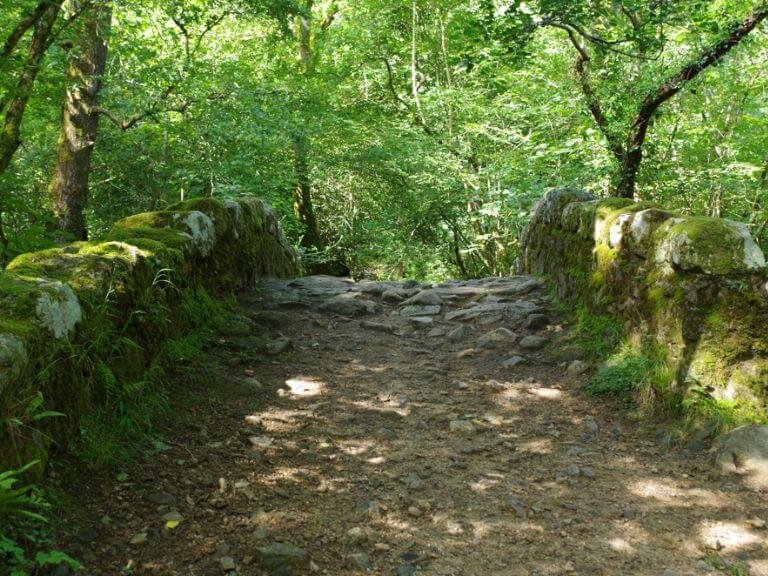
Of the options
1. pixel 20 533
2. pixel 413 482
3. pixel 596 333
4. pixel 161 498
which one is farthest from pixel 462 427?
pixel 20 533

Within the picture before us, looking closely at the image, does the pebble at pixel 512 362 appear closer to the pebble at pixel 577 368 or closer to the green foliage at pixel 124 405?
the pebble at pixel 577 368

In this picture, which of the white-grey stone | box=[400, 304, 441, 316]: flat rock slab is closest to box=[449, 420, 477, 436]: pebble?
the white-grey stone

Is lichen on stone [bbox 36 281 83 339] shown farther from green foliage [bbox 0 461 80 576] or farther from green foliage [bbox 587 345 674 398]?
green foliage [bbox 587 345 674 398]

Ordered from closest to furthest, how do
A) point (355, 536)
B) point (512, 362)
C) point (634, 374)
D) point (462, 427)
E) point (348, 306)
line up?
point (355, 536), point (462, 427), point (634, 374), point (512, 362), point (348, 306)

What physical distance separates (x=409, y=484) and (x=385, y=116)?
1467cm

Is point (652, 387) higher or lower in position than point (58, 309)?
lower

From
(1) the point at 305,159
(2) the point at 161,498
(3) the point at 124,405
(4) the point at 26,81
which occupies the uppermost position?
(4) the point at 26,81

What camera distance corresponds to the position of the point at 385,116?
17.0 meters

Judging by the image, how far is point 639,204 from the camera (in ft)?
20.0

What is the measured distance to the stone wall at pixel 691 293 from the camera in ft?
14.0

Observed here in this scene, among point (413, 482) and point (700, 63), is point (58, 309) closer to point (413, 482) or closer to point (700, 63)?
point (413, 482)

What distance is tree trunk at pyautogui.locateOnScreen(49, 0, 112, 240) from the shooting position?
9414 mm

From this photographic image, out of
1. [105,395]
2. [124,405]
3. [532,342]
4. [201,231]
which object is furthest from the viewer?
[532,342]

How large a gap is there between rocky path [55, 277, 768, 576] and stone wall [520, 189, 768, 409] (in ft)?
2.09
